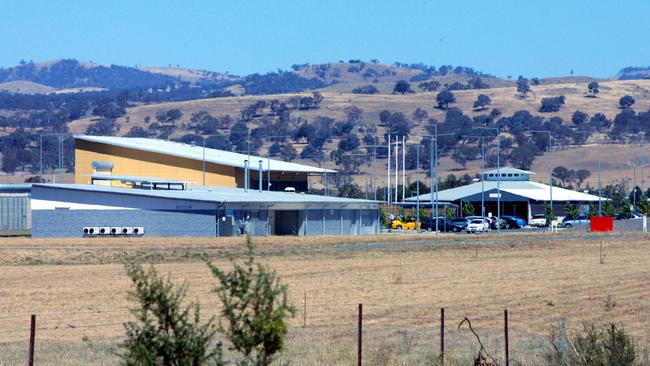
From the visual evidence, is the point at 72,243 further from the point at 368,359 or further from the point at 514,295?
the point at 368,359

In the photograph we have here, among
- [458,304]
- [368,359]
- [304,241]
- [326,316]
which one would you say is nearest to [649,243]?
[304,241]

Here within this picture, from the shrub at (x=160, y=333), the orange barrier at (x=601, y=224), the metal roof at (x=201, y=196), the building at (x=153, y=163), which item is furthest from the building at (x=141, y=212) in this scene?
the shrub at (x=160, y=333)

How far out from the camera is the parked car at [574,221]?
106269 mm

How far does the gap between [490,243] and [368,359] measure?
49.1 meters

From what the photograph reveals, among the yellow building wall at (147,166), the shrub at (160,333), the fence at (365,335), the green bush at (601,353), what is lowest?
the fence at (365,335)

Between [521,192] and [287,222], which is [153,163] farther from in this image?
[521,192]

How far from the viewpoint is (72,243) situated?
211 ft

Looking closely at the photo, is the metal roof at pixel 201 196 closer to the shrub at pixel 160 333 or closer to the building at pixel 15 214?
the building at pixel 15 214

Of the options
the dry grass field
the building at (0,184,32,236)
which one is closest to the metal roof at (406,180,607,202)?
the building at (0,184,32,236)

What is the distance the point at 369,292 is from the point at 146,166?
2667 inches

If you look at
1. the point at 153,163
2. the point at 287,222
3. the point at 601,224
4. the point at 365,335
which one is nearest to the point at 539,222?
the point at 601,224

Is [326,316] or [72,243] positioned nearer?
[326,316]

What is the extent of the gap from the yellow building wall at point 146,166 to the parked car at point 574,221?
3096 cm

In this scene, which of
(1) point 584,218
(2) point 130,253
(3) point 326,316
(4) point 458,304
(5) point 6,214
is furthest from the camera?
(1) point 584,218
